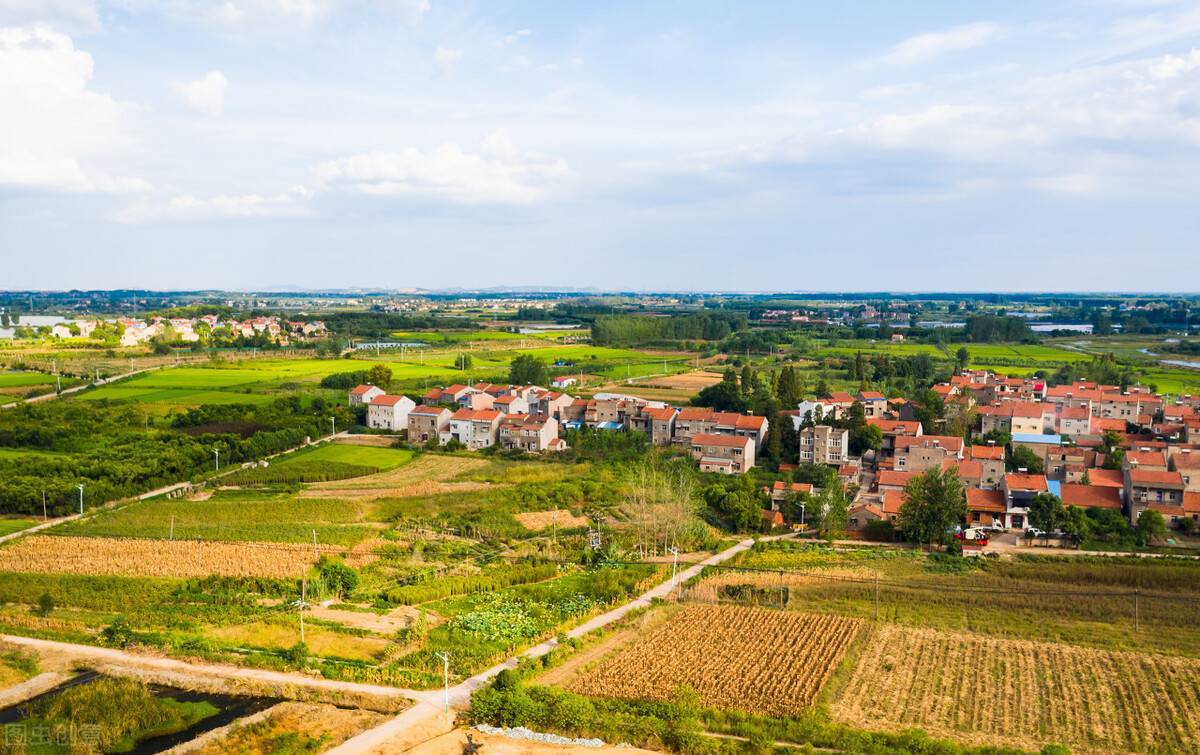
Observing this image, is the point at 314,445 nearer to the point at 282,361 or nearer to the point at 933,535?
the point at 933,535

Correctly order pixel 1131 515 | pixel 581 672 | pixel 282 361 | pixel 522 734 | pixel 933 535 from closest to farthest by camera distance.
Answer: pixel 522 734
pixel 581 672
pixel 933 535
pixel 1131 515
pixel 282 361

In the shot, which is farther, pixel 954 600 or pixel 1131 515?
pixel 1131 515

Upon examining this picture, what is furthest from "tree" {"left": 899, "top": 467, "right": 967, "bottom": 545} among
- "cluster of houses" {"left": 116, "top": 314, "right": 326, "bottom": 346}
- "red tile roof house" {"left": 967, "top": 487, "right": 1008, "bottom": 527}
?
"cluster of houses" {"left": 116, "top": 314, "right": 326, "bottom": 346}

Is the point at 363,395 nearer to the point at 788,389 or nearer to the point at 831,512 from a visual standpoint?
the point at 788,389

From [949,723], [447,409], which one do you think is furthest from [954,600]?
[447,409]

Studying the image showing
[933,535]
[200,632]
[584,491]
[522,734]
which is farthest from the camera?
[584,491]

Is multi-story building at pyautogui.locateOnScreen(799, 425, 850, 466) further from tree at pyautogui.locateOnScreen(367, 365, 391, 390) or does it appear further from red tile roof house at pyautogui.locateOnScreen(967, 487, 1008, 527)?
tree at pyautogui.locateOnScreen(367, 365, 391, 390)

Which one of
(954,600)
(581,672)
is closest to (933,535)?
(954,600)
